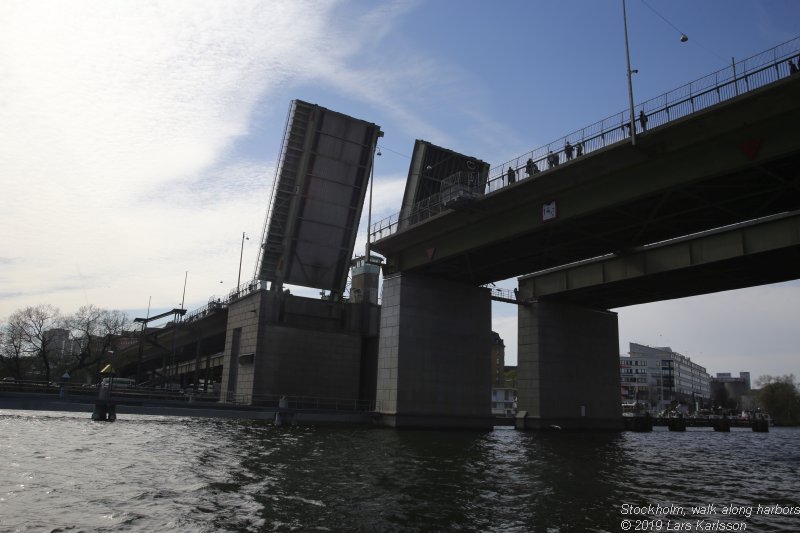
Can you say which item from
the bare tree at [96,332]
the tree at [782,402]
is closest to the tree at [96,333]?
the bare tree at [96,332]

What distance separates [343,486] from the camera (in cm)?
1583

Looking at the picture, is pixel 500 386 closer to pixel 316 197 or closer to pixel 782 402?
pixel 782 402

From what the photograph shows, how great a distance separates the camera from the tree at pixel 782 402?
131 meters

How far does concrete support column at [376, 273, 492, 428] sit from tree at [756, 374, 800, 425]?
114 meters

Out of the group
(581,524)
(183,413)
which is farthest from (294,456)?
(183,413)

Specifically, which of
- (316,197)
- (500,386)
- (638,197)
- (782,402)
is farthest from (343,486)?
(782,402)

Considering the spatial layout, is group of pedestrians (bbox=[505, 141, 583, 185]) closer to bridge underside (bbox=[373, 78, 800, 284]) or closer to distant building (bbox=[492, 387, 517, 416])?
bridge underside (bbox=[373, 78, 800, 284])

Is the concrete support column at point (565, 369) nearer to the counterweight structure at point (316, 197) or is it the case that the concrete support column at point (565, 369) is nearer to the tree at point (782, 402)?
the counterweight structure at point (316, 197)

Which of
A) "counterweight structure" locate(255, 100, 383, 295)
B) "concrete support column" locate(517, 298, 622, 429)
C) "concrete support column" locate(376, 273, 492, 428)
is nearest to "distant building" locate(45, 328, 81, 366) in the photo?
"counterweight structure" locate(255, 100, 383, 295)

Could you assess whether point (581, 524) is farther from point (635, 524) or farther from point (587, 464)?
point (587, 464)

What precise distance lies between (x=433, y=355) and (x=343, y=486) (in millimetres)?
30589

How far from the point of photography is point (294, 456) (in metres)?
22.4

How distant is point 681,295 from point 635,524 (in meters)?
44.3

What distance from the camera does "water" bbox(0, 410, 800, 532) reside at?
452 inches
